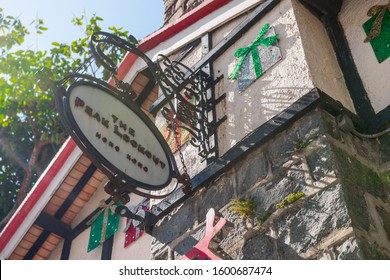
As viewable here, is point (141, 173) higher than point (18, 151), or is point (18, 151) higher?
point (18, 151)

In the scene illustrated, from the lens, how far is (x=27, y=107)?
10.8 m

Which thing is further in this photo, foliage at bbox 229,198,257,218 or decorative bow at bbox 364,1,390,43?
decorative bow at bbox 364,1,390,43

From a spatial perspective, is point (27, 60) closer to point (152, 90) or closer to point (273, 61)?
point (152, 90)

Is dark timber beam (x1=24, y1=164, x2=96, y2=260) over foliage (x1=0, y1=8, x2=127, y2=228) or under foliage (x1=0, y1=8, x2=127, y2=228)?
under

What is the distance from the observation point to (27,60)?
33.9 ft

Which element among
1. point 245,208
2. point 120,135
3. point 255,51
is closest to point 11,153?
point 120,135

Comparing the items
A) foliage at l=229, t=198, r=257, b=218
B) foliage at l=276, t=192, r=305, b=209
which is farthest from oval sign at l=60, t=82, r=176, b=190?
foliage at l=276, t=192, r=305, b=209

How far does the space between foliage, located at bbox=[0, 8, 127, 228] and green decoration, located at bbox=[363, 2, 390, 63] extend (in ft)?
23.7

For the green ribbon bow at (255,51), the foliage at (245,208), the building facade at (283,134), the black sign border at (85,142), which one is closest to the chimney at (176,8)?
the building facade at (283,134)

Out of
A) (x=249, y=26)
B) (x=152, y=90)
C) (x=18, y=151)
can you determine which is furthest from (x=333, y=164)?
(x=18, y=151)

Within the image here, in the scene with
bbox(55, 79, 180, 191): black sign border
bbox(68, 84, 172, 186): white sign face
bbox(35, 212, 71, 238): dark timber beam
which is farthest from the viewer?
bbox(35, 212, 71, 238): dark timber beam

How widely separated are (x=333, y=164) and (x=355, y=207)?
30 centimetres

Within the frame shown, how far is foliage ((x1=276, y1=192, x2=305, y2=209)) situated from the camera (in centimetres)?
293

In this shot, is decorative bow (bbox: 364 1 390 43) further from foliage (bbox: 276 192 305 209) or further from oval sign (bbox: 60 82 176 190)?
oval sign (bbox: 60 82 176 190)
